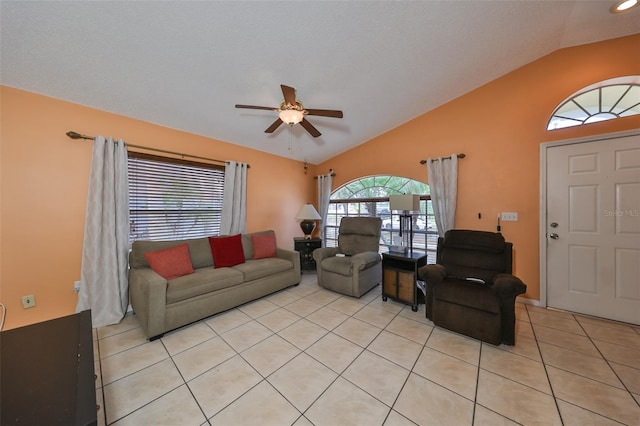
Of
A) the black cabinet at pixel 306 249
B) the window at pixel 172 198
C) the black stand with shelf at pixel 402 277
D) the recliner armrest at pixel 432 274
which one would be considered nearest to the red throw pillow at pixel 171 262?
the window at pixel 172 198

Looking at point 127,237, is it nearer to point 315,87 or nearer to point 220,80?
point 220,80

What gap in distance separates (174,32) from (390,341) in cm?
328

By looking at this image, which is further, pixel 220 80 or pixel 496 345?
pixel 220 80

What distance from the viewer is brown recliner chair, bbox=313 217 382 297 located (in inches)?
120

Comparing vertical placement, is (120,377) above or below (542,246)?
below

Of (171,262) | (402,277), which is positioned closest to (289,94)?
(171,262)

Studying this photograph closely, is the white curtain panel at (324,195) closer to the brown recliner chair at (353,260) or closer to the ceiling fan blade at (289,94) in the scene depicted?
the brown recliner chair at (353,260)

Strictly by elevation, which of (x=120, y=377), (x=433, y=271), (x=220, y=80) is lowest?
(x=120, y=377)

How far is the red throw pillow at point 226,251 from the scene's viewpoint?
3000 mm

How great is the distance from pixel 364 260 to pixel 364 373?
4.95 feet

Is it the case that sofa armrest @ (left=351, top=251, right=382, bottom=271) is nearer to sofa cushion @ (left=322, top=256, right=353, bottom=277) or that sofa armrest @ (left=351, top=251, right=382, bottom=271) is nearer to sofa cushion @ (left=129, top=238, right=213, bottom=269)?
sofa cushion @ (left=322, top=256, right=353, bottom=277)

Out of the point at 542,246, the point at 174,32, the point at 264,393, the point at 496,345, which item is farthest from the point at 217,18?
the point at 542,246

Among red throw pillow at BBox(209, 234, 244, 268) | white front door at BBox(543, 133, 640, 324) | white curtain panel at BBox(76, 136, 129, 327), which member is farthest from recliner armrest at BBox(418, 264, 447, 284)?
white curtain panel at BBox(76, 136, 129, 327)

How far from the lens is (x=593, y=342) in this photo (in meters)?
2.01
